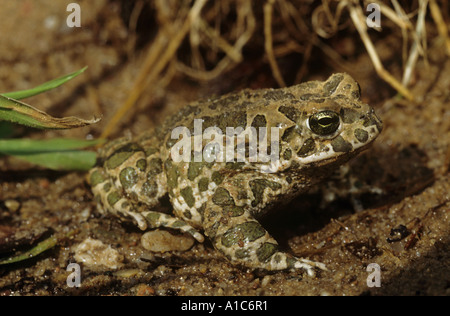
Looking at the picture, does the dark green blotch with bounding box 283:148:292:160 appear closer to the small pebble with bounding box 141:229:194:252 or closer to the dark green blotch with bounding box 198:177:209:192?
the dark green blotch with bounding box 198:177:209:192

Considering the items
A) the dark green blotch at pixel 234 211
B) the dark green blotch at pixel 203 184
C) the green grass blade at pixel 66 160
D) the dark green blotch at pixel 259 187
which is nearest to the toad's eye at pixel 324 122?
the dark green blotch at pixel 259 187

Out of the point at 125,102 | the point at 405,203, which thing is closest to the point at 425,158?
the point at 405,203

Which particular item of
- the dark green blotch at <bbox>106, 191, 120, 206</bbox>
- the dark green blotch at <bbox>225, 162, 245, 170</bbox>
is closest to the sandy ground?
the dark green blotch at <bbox>106, 191, 120, 206</bbox>

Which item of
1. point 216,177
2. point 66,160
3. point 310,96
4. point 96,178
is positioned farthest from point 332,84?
point 66,160

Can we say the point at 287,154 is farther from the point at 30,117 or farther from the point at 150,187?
the point at 30,117

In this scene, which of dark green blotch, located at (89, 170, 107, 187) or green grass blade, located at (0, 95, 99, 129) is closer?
green grass blade, located at (0, 95, 99, 129)
